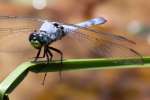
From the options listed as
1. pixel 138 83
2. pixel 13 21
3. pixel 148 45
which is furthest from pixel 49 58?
pixel 148 45

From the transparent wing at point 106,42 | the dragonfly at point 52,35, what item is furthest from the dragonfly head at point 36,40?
the transparent wing at point 106,42

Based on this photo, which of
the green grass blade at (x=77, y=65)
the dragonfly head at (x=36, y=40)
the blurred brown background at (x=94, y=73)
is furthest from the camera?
the blurred brown background at (x=94, y=73)

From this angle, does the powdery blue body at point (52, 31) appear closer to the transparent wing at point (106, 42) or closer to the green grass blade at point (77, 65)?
the transparent wing at point (106, 42)

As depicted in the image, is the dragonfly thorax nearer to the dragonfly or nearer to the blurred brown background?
the dragonfly

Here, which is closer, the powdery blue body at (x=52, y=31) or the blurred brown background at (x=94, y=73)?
the powdery blue body at (x=52, y=31)

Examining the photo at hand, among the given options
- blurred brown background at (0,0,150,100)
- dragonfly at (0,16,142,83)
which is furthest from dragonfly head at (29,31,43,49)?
blurred brown background at (0,0,150,100)

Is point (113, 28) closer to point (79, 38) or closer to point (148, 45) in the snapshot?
point (148, 45)

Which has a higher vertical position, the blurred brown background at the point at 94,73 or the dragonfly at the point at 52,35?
the dragonfly at the point at 52,35

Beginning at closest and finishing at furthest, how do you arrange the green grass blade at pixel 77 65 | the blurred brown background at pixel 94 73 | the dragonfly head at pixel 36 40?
1. the green grass blade at pixel 77 65
2. the dragonfly head at pixel 36 40
3. the blurred brown background at pixel 94 73
